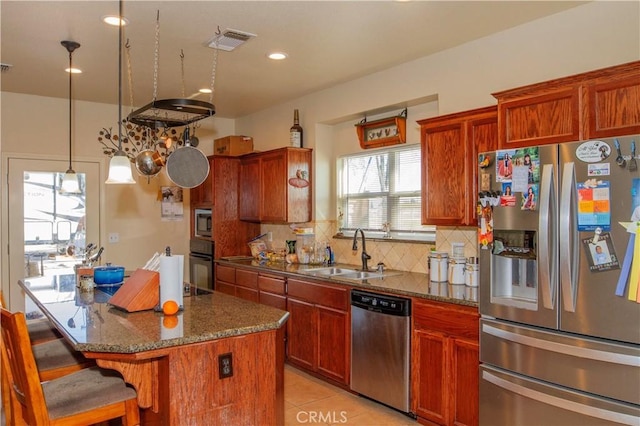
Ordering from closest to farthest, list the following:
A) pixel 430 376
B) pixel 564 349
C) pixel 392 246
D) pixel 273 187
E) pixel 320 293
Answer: pixel 564 349 → pixel 430 376 → pixel 320 293 → pixel 392 246 → pixel 273 187

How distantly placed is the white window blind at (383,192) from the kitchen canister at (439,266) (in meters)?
0.46

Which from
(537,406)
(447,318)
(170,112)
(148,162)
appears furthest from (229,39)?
(537,406)

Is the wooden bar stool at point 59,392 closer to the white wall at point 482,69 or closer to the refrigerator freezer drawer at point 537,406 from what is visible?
the refrigerator freezer drawer at point 537,406

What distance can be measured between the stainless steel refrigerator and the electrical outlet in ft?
4.86

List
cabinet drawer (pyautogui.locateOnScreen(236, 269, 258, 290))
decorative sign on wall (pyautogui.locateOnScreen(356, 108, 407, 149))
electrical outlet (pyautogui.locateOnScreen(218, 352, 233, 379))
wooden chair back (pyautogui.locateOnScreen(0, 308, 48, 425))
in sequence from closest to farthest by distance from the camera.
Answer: wooden chair back (pyautogui.locateOnScreen(0, 308, 48, 425)) < electrical outlet (pyautogui.locateOnScreen(218, 352, 233, 379)) < decorative sign on wall (pyautogui.locateOnScreen(356, 108, 407, 149)) < cabinet drawer (pyautogui.locateOnScreen(236, 269, 258, 290))

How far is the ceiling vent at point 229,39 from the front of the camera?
3.28 m

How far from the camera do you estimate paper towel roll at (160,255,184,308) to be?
2.44 metres

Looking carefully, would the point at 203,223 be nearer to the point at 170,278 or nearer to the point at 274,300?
the point at 274,300

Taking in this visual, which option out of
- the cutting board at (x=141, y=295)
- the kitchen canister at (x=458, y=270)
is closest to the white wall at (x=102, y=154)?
the cutting board at (x=141, y=295)

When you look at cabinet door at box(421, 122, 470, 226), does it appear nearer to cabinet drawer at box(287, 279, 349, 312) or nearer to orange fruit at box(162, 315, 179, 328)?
cabinet drawer at box(287, 279, 349, 312)

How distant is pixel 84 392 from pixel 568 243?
2.38 meters

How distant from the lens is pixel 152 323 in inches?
89.1

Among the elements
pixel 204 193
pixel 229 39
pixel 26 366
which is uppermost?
pixel 229 39

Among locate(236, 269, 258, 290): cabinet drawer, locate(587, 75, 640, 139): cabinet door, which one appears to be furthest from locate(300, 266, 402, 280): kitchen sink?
locate(587, 75, 640, 139): cabinet door
